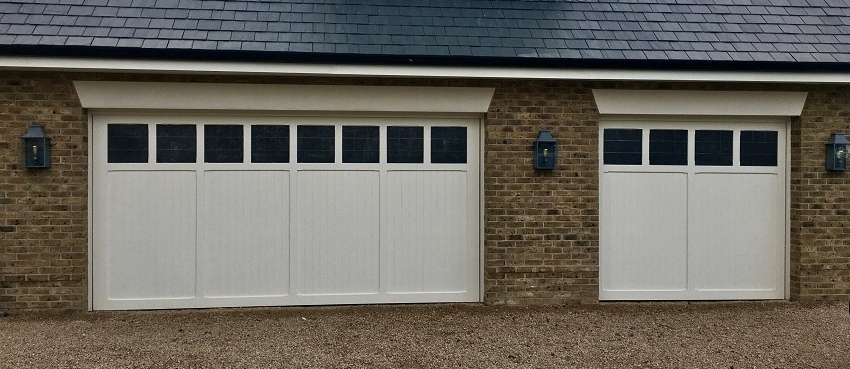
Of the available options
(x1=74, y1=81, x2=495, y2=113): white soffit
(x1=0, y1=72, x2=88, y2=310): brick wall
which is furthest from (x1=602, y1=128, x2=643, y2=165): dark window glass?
(x1=0, y1=72, x2=88, y2=310): brick wall

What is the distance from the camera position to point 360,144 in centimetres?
769

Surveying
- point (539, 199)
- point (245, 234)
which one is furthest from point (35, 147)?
point (539, 199)

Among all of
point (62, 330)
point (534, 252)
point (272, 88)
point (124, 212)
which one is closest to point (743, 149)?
point (534, 252)

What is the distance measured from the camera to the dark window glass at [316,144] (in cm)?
762

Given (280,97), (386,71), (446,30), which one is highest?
(446,30)

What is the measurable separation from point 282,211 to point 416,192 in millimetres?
1528

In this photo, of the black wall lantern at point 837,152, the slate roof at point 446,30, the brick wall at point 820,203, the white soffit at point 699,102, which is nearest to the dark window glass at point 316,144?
the slate roof at point 446,30

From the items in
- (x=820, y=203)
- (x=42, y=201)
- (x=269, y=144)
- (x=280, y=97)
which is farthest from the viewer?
(x=820, y=203)

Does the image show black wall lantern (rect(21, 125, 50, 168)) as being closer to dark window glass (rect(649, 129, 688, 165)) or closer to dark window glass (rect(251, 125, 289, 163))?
dark window glass (rect(251, 125, 289, 163))

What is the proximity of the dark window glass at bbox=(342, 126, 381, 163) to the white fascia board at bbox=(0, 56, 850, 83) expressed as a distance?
0.74 meters

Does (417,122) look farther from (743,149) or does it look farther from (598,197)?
(743,149)

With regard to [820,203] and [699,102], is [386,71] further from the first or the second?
[820,203]

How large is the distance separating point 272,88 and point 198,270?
7.18 feet

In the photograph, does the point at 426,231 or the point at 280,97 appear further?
the point at 426,231
